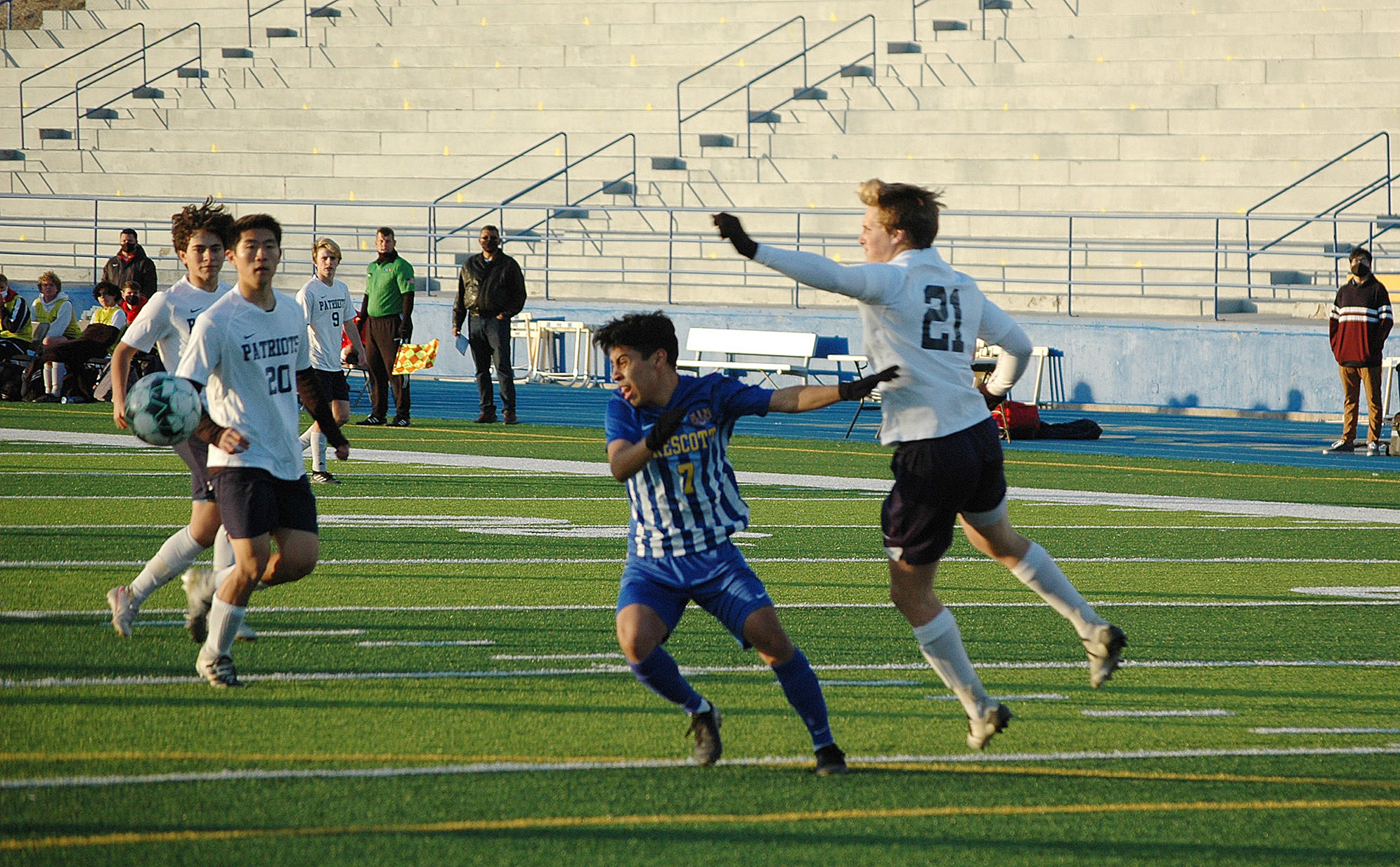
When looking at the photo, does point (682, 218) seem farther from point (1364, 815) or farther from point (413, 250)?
point (1364, 815)

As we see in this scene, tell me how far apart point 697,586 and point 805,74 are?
81.0 ft

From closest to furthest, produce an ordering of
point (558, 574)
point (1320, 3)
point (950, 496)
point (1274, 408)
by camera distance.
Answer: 1. point (950, 496)
2. point (558, 574)
3. point (1274, 408)
4. point (1320, 3)

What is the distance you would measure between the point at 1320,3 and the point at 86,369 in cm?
1878

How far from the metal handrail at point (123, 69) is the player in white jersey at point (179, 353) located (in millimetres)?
26437

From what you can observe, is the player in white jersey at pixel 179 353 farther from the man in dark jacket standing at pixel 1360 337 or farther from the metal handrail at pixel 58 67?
the metal handrail at pixel 58 67

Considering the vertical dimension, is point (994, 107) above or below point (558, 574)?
above

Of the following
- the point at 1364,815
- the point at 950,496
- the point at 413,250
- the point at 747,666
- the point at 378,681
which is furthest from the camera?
the point at 413,250

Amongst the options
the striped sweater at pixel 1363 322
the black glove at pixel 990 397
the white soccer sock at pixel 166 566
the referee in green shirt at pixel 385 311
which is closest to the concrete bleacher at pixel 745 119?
the striped sweater at pixel 1363 322

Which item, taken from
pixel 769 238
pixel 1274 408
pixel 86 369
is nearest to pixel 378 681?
pixel 86 369

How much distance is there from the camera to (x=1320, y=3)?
26.0 m

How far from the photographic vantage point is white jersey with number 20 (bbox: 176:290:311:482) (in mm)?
6004

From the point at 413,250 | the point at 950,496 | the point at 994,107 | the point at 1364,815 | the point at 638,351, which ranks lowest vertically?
the point at 1364,815

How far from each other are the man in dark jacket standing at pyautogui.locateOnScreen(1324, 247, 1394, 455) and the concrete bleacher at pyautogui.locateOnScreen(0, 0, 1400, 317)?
5272 millimetres

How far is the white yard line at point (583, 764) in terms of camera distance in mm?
4762
